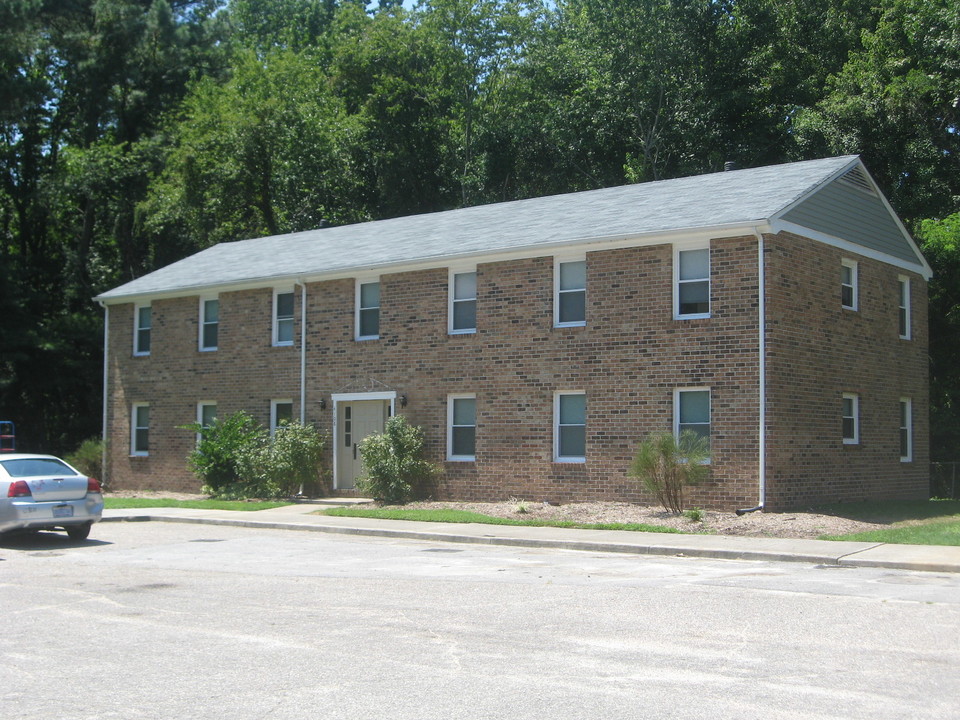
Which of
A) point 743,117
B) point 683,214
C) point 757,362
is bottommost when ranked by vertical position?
point 757,362

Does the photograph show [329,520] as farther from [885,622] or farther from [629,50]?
[629,50]

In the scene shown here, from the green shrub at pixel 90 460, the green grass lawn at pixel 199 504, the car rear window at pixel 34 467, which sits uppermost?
the car rear window at pixel 34 467

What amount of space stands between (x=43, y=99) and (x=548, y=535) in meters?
37.4

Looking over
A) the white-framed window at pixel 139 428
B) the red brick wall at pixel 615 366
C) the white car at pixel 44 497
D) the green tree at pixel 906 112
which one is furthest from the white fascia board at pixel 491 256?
the green tree at pixel 906 112

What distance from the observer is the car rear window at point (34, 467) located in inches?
663

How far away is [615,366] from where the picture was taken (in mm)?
21672

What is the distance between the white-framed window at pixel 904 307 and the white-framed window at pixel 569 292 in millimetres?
8496

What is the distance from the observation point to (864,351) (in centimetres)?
2358

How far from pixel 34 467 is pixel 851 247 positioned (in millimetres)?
16816

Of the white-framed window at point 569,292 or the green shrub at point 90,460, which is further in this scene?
the green shrub at point 90,460

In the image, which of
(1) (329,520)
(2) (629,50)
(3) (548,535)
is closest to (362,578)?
(3) (548,535)

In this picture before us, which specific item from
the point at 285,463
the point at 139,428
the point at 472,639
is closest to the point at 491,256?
the point at 285,463

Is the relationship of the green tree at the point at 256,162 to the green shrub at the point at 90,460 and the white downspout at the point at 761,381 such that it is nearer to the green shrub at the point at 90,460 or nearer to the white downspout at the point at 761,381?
the green shrub at the point at 90,460

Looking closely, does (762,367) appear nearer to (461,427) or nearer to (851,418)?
(851,418)
